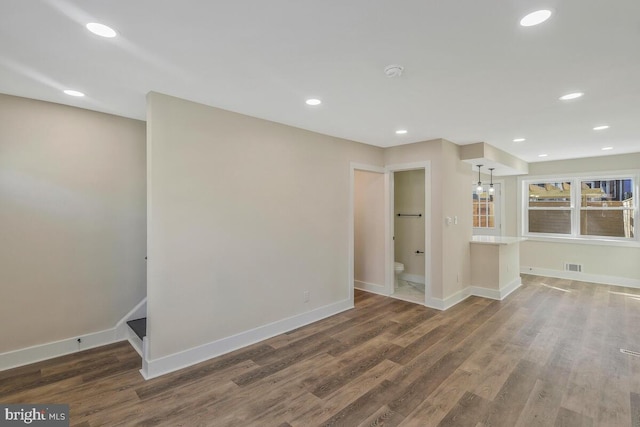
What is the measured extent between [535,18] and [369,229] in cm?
396

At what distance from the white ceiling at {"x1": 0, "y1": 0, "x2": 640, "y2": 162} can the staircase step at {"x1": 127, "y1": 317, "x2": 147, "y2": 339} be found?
2.32 m

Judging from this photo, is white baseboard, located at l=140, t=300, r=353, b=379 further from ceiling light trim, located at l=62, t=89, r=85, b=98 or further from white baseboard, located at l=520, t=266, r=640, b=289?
white baseboard, located at l=520, t=266, r=640, b=289

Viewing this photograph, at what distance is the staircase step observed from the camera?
3068mm

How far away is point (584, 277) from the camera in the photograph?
242 inches

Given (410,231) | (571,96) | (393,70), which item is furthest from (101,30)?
(410,231)

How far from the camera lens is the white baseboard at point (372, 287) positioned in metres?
5.19

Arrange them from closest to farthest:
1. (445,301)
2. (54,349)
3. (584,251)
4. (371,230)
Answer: (54,349), (445,301), (371,230), (584,251)

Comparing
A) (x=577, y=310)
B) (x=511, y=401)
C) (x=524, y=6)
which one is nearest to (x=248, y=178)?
(x=524, y=6)

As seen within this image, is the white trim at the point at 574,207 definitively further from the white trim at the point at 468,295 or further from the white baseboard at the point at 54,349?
the white baseboard at the point at 54,349

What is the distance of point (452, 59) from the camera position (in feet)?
6.79

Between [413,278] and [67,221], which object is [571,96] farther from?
[67,221]

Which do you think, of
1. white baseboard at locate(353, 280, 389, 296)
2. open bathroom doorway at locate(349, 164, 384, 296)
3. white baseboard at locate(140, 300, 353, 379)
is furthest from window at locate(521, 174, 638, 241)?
white baseboard at locate(140, 300, 353, 379)

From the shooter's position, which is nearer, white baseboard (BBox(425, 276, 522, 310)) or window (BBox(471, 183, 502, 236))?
white baseboard (BBox(425, 276, 522, 310))

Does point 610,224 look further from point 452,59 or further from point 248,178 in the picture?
point 248,178
